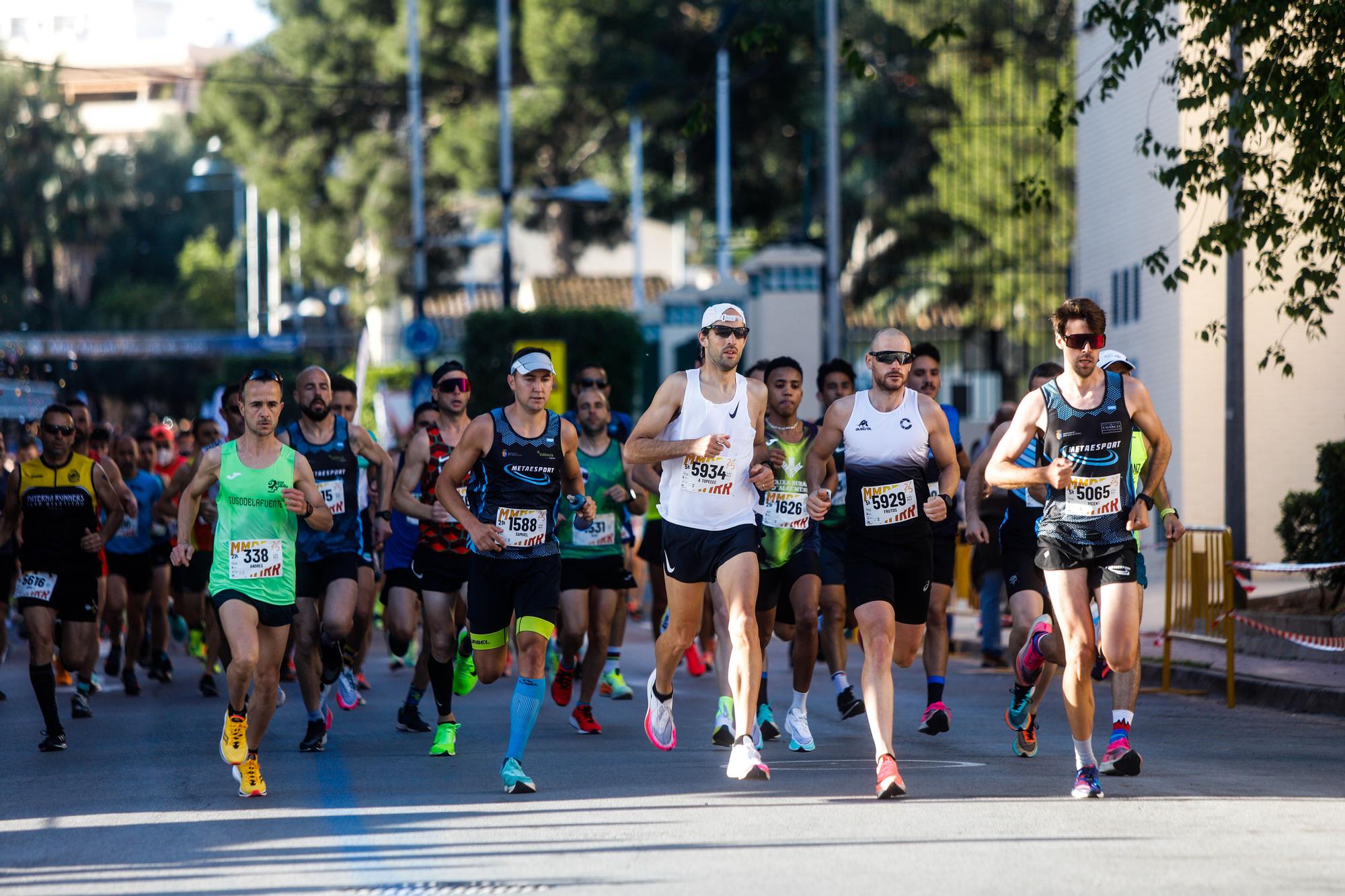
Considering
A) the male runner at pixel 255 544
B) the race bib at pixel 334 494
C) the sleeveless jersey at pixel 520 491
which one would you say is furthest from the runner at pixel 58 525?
the sleeveless jersey at pixel 520 491

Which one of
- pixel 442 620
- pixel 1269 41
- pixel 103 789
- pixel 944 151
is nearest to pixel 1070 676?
pixel 442 620

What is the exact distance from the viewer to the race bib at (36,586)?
12.2 m

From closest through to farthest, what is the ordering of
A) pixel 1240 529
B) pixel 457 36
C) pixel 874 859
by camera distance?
1. pixel 874 859
2. pixel 1240 529
3. pixel 457 36

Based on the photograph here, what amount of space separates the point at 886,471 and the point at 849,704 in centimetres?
258

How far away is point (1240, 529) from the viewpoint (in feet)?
55.4

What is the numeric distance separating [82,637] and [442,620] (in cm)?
319

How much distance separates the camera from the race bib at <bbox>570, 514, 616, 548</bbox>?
12.0 m

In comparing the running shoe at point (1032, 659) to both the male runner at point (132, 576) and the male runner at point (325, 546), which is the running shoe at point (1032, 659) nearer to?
the male runner at point (325, 546)

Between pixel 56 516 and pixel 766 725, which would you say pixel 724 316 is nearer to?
pixel 766 725

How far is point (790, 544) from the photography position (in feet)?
36.2

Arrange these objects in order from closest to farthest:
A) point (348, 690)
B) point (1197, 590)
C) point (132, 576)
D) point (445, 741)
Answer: point (445, 741) < point (348, 690) < point (1197, 590) < point (132, 576)

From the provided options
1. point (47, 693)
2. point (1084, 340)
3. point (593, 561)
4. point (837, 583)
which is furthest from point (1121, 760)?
point (47, 693)

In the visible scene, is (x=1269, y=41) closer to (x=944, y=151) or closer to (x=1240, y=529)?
(x=1240, y=529)

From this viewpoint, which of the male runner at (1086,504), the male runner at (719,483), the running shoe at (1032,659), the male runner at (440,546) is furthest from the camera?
the male runner at (440,546)
